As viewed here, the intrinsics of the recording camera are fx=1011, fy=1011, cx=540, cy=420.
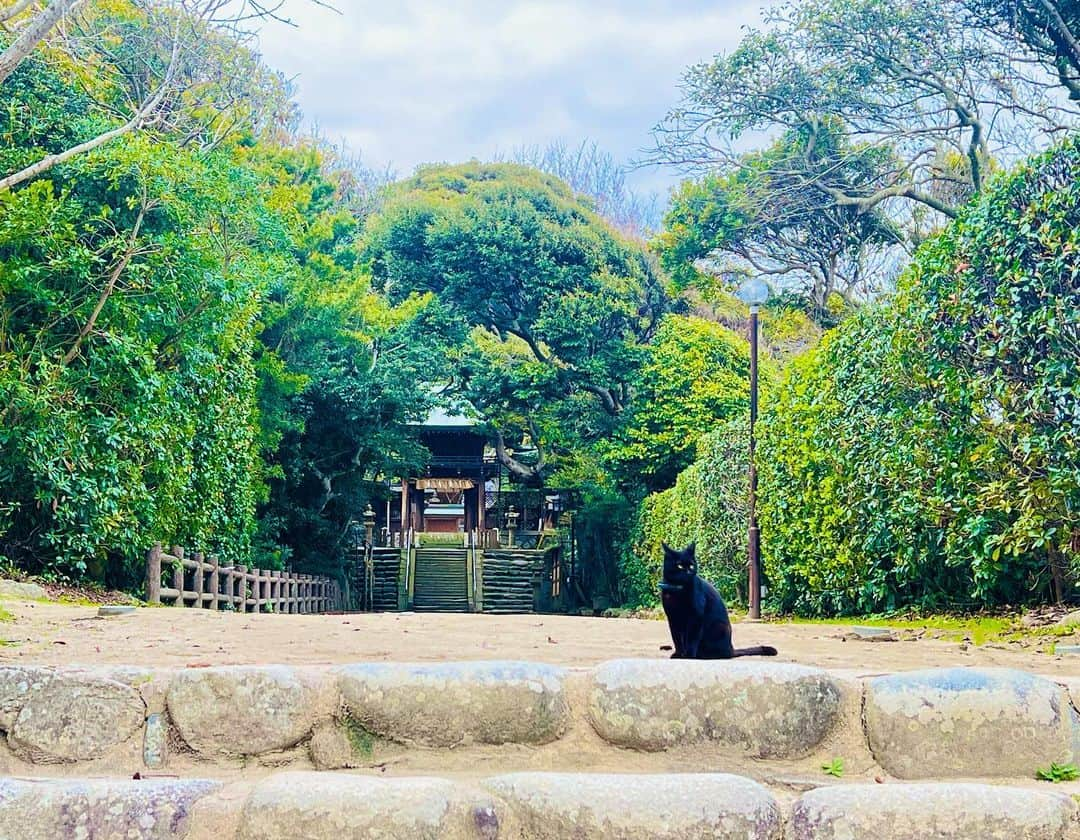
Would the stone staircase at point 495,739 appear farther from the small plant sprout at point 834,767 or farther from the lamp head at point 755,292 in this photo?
the lamp head at point 755,292

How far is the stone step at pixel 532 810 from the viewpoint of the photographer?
2.44 m

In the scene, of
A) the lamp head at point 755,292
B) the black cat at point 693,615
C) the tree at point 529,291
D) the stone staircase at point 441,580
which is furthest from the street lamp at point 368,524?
the black cat at point 693,615

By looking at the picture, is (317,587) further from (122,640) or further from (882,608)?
(122,640)

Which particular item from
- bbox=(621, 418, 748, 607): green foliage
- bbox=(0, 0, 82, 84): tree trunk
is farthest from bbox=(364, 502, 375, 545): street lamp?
bbox=(0, 0, 82, 84): tree trunk

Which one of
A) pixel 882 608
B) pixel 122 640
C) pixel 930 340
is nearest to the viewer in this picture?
pixel 122 640

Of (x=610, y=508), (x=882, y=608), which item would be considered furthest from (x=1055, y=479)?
(x=610, y=508)

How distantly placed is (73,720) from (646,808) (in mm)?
1586

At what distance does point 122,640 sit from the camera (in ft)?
18.4

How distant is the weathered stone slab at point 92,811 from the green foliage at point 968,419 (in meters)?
6.11

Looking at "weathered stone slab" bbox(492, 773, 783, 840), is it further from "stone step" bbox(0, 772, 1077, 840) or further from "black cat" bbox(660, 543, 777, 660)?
"black cat" bbox(660, 543, 777, 660)

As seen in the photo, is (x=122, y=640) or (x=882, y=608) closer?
(x=122, y=640)

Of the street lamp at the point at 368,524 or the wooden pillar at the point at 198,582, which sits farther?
the street lamp at the point at 368,524

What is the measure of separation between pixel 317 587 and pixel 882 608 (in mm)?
14494

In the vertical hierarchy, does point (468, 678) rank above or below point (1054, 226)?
below
